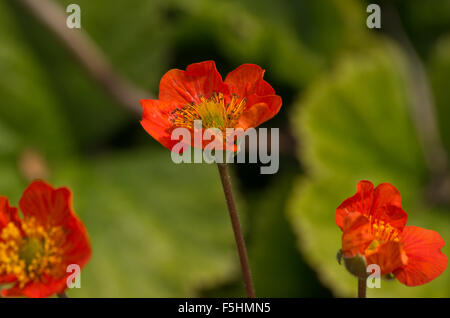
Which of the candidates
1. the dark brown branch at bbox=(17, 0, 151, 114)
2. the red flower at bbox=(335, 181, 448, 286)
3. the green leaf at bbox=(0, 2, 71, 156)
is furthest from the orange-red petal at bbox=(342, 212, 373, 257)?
the green leaf at bbox=(0, 2, 71, 156)

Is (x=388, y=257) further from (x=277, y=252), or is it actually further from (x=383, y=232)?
(x=277, y=252)

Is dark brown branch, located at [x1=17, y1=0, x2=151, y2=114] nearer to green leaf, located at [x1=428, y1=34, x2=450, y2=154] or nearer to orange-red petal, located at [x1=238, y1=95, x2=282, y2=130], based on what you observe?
green leaf, located at [x1=428, y1=34, x2=450, y2=154]

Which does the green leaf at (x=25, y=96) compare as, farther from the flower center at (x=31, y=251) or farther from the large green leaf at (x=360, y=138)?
the flower center at (x=31, y=251)

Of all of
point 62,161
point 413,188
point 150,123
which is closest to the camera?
point 150,123

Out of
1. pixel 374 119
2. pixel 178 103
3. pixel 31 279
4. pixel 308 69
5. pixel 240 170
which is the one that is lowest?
pixel 31 279

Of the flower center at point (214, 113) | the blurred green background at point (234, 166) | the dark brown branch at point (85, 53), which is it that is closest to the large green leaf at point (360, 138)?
the blurred green background at point (234, 166)

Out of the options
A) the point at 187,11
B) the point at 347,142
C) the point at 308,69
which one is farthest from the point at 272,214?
the point at 187,11

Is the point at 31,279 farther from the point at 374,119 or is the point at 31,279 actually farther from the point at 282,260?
the point at 374,119
